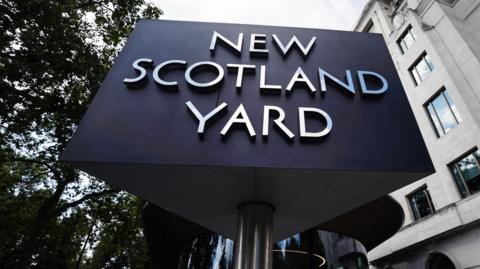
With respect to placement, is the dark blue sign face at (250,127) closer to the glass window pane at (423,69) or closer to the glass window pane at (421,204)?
the glass window pane at (421,204)

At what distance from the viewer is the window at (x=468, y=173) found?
13.8 m

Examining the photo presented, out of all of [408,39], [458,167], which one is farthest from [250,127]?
[408,39]

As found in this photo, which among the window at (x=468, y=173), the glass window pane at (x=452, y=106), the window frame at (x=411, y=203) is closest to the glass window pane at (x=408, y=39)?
the glass window pane at (x=452, y=106)

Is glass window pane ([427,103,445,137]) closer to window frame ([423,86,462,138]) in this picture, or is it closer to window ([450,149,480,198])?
window frame ([423,86,462,138])

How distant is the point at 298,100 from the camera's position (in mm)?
4172

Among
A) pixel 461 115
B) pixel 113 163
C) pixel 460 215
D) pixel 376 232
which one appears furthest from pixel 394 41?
pixel 113 163

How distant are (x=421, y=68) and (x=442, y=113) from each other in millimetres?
4028

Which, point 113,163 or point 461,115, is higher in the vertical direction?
point 461,115

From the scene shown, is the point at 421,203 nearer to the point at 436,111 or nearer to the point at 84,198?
the point at 436,111

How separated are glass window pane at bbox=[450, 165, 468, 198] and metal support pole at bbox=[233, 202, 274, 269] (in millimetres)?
14371

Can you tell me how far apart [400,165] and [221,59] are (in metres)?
3.05

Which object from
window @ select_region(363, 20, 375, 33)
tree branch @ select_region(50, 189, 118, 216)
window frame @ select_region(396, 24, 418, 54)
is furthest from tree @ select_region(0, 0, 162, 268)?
window @ select_region(363, 20, 375, 33)

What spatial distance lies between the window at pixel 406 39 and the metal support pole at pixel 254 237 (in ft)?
68.9

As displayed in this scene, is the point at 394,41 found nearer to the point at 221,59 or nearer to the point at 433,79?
the point at 433,79
